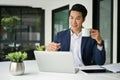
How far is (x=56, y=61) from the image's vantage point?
5.74ft

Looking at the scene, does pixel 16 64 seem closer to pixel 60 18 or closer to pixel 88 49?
pixel 88 49

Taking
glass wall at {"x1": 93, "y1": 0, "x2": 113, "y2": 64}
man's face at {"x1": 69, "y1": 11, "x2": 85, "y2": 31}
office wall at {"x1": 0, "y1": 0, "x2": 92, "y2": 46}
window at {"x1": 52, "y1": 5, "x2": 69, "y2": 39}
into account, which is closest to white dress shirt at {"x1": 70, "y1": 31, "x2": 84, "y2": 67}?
man's face at {"x1": 69, "y1": 11, "x2": 85, "y2": 31}

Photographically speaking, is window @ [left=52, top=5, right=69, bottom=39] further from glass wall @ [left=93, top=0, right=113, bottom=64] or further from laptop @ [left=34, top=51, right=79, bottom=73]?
laptop @ [left=34, top=51, right=79, bottom=73]

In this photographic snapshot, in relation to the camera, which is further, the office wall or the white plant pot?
the office wall

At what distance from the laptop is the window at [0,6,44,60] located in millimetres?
4753

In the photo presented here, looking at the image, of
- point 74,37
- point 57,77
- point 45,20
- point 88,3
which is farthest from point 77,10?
point 45,20

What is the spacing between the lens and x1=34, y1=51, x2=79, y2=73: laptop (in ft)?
5.63

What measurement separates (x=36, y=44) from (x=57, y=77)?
17.3 feet

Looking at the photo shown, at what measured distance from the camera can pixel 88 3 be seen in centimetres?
420

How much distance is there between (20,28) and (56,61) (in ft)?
16.8

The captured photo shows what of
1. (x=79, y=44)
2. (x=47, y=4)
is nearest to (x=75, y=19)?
(x=79, y=44)

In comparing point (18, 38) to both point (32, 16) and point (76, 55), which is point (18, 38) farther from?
point (76, 55)

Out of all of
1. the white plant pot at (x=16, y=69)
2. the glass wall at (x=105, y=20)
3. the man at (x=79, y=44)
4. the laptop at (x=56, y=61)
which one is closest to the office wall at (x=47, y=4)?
the glass wall at (x=105, y=20)

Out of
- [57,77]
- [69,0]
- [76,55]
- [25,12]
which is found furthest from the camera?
[25,12]
